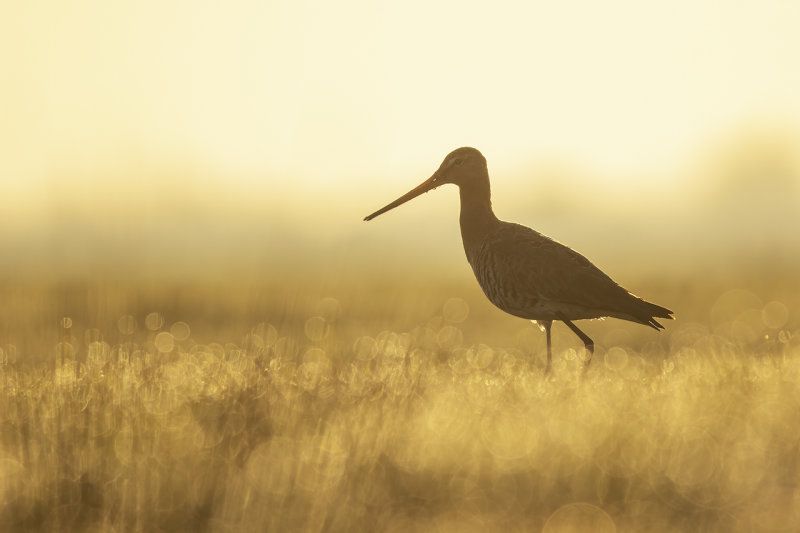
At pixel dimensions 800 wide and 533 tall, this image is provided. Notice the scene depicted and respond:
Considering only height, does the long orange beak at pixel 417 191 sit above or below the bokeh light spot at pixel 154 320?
above

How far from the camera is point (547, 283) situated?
9.89 metres

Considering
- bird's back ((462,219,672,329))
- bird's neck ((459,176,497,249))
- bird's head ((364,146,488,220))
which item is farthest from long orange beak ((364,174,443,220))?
bird's back ((462,219,672,329))

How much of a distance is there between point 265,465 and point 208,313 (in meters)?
14.5

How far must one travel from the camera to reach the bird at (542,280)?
32.0 feet

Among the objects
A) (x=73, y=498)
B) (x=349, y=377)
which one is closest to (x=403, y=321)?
(x=349, y=377)

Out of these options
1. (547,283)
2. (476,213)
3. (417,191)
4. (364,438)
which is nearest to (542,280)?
(547,283)

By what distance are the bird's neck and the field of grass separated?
7.92 feet

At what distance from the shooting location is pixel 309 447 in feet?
17.6

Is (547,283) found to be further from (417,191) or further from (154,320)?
(154,320)

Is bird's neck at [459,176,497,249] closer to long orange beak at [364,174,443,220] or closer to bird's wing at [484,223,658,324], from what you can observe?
long orange beak at [364,174,443,220]

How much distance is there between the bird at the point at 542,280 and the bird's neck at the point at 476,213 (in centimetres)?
1

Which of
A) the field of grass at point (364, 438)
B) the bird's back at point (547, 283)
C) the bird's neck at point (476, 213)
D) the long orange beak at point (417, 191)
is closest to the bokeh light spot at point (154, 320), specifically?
the long orange beak at point (417, 191)

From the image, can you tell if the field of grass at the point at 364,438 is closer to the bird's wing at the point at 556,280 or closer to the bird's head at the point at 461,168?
the bird's wing at the point at 556,280

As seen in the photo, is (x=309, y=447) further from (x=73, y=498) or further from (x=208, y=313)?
(x=208, y=313)
